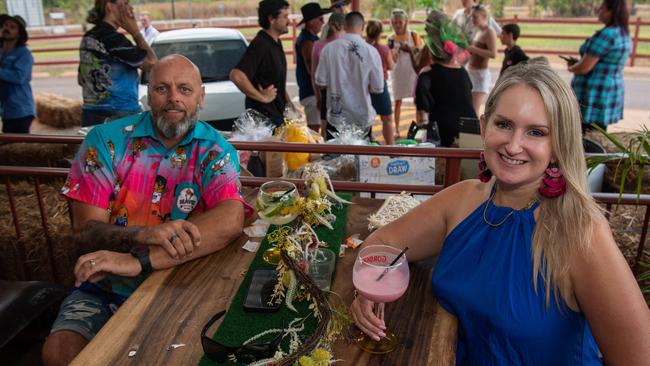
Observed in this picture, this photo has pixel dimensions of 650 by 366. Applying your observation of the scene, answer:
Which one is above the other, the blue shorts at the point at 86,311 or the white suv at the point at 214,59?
the white suv at the point at 214,59

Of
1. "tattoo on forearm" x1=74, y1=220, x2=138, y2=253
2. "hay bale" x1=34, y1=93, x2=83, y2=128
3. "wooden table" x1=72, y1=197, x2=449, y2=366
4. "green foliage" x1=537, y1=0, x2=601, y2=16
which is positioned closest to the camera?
"wooden table" x1=72, y1=197, x2=449, y2=366

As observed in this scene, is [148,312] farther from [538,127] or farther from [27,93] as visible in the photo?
[27,93]

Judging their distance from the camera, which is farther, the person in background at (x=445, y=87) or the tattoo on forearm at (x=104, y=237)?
the person in background at (x=445, y=87)

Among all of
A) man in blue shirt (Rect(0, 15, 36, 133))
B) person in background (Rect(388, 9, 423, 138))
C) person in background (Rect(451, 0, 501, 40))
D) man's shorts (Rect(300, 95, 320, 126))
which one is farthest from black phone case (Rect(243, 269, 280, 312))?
person in background (Rect(451, 0, 501, 40))

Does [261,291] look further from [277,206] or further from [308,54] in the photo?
[308,54]

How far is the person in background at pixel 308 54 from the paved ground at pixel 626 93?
70.5 inches

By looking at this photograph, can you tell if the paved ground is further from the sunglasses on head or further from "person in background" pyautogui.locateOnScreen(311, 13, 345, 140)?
the sunglasses on head

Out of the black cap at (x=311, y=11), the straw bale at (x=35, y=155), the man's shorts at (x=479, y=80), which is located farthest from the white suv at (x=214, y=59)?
the man's shorts at (x=479, y=80)

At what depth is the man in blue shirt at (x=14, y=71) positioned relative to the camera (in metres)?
6.13

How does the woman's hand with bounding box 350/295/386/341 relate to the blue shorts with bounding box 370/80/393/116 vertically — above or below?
above

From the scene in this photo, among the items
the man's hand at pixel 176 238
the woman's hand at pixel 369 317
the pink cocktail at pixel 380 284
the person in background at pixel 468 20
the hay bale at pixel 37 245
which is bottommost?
the hay bale at pixel 37 245

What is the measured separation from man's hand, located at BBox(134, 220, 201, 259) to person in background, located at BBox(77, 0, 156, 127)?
8.95ft

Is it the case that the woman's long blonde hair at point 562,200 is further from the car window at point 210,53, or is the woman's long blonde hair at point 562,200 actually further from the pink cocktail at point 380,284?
the car window at point 210,53

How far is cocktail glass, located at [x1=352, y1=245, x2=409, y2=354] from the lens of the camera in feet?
5.45
